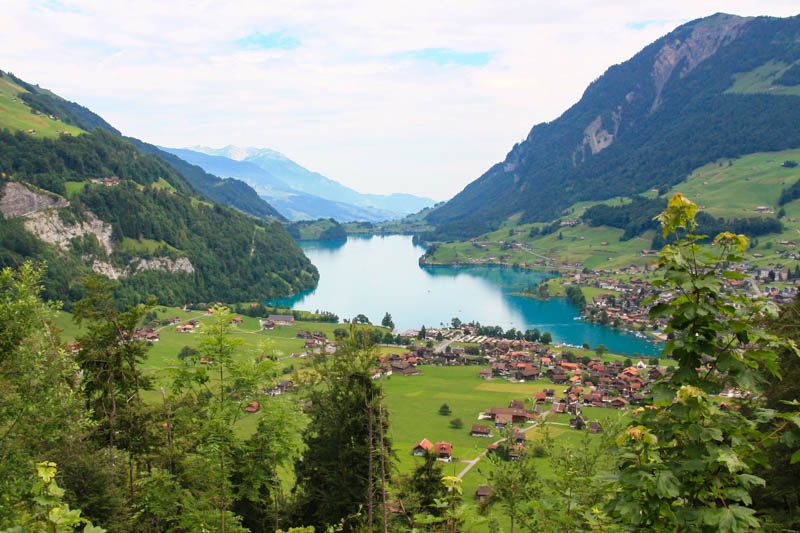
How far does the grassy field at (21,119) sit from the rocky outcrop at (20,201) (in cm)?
2530

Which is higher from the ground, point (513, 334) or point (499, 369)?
point (513, 334)

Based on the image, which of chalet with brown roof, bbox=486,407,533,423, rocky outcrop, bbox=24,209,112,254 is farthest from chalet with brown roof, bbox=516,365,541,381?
rocky outcrop, bbox=24,209,112,254

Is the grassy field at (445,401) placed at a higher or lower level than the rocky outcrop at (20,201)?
lower

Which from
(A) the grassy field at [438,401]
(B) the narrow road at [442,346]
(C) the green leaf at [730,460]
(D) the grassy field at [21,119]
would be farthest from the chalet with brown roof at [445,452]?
(D) the grassy field at [21,119]

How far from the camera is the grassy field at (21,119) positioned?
11090cm

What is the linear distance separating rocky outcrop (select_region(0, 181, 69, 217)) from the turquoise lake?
5008cm

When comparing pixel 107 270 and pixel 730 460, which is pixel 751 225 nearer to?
pixel 107 270

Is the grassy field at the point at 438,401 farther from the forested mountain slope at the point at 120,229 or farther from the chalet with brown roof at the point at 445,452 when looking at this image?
the forested mountain slope at the point at 120,229

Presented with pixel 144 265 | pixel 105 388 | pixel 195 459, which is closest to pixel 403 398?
pixel 105 388

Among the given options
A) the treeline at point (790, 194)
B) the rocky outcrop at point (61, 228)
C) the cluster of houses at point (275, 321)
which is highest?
the treeline at point (790, 194)

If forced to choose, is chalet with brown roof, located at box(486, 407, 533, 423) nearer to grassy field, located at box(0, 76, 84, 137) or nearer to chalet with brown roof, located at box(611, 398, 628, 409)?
chalet with brown roof, located at box(611, 398, 628, 409)

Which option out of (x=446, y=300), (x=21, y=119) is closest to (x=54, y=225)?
(x=21, y=119)

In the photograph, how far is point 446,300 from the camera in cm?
10856

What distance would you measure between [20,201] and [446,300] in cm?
Answer: 8291
